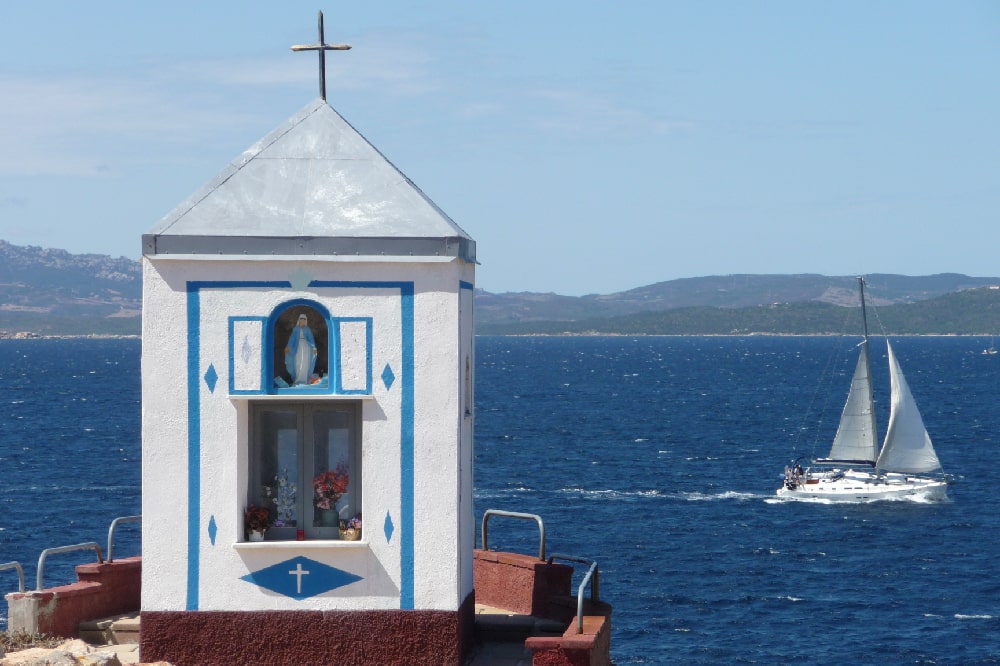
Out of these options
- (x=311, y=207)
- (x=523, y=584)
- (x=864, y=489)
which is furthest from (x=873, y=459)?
(x=311, y=207)

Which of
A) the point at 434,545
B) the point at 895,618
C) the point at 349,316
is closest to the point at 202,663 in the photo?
the point at 434,545

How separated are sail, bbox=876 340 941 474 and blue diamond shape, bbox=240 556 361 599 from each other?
74.8 meters

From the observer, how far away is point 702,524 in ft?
233

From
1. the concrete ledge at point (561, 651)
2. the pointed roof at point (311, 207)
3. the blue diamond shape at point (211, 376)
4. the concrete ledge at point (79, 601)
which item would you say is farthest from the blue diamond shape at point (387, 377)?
the concrete ledge at point (79, 601)

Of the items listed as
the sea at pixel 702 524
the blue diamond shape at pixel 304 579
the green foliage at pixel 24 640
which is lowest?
the sea at pixel 702 524

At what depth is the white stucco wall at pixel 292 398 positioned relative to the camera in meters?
14.8

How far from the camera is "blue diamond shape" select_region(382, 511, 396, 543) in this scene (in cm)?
1488

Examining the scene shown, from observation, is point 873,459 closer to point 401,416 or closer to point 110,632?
point 110,632

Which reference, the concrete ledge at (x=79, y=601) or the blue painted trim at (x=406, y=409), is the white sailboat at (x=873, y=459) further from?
the blue painted trim at (x=406, y=409)

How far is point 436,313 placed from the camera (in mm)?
14828

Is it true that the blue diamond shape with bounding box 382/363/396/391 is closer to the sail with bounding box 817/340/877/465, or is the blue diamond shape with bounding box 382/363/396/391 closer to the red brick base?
the red brick base

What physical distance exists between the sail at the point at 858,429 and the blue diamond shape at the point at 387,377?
75.9 metres

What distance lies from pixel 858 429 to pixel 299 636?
7777 centimetres

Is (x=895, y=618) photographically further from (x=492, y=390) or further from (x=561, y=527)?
(x=492, y=390)
